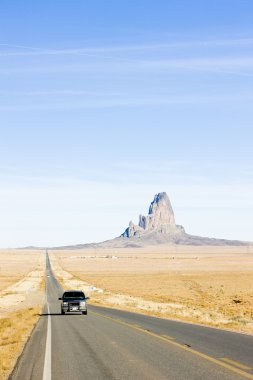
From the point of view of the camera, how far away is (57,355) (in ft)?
57.2

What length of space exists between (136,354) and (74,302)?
880 inches

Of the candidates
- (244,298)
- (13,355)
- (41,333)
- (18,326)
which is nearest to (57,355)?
(13,355)

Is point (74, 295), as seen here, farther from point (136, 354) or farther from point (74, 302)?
point (136, 354)

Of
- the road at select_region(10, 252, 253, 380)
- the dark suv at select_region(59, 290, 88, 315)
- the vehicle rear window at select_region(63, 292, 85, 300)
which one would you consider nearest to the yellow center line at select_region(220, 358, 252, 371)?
the road at select_region(10, 252, 253, 380)

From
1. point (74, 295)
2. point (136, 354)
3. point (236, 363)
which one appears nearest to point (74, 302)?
point (74, 295)

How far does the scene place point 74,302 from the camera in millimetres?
38844

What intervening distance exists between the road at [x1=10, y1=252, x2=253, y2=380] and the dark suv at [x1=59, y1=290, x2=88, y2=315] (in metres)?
11.9

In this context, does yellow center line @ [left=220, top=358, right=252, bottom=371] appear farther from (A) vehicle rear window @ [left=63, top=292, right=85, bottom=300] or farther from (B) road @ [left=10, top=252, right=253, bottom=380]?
(A) vehicle rear window @ [left=63, top=292, right=85, bottom=300]

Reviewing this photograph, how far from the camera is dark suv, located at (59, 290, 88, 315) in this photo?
3872 centimetres

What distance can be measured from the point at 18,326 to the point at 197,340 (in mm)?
11781

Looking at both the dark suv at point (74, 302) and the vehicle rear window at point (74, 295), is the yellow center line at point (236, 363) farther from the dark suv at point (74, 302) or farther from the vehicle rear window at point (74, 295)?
the vehicle rear window at point (74, 295)

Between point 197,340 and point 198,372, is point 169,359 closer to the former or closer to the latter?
point 198,372

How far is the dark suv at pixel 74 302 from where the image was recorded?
3872cm

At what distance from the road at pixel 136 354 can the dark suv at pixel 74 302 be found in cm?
1192
